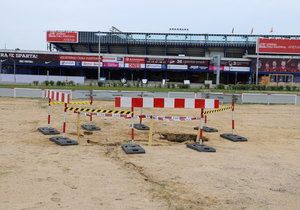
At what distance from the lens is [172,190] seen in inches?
277

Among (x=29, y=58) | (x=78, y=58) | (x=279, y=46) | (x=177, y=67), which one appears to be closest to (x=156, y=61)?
(x=177, y=67)

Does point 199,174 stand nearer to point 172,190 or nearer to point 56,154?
point 172,190

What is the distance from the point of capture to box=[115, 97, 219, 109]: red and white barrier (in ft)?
37.4

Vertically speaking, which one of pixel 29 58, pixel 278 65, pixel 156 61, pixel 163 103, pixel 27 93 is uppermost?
pixel 156 61

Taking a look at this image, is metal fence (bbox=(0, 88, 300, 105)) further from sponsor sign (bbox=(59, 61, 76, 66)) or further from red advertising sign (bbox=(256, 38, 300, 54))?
red advertising sign (bbox=(256, 38, 300, 54))

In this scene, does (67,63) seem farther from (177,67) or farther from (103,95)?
(103,95)

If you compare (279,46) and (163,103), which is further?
(279,46)

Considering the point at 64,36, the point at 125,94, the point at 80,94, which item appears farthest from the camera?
the point at 64,36

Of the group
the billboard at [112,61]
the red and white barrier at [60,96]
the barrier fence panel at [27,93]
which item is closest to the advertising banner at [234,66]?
the billboard at [112,61]

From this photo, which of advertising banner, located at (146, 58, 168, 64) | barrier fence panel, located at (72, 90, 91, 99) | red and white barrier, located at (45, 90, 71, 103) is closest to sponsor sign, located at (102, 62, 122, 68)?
advertising banner, located at (146, 58, 168, 64)

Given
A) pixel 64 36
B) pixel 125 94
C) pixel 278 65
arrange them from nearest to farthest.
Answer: pixel 125 94 → pixel 278 65 → pixel 64 36

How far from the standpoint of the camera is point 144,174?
8.16m

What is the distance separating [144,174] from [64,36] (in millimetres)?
87747

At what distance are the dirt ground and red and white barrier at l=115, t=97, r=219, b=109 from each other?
3.65 ft
